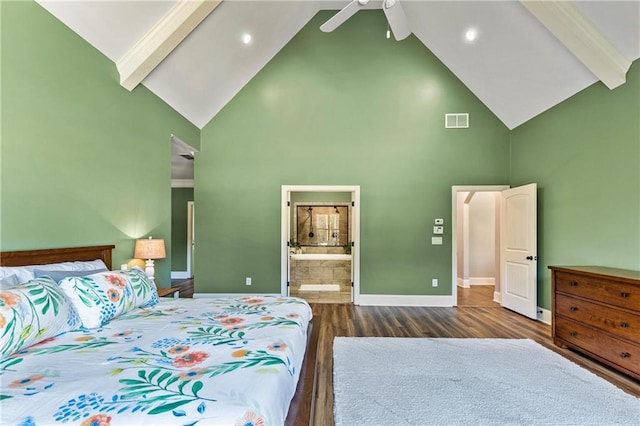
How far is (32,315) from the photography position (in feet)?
4.93

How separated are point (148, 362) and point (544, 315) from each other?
477 cm

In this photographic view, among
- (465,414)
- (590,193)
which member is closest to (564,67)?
(590,193)

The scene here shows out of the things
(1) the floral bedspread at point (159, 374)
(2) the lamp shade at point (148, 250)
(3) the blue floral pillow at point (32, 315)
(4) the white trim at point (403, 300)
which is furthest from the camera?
(4) the white trim at point (403, 300)

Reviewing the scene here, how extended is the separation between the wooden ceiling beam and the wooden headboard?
5.18 metres

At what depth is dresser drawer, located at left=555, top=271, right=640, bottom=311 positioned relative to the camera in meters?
2.43

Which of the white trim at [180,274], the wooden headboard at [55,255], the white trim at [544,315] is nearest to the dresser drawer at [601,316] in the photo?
the white trim at [544,315]

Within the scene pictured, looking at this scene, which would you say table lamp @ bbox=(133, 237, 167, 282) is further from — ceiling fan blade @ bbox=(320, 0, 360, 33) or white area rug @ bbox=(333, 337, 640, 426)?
ceiling fan blade @ bbox=(320, 0, 360, 33)

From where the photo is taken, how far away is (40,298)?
1.58m

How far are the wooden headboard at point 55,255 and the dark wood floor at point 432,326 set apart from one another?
2.32 meters

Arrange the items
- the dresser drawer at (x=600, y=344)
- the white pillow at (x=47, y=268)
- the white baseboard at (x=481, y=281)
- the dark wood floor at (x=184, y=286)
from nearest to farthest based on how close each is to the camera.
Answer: the white pillow at (x=47, y=268)
the dresser drawer at (x=600, y=344)
the dark wood floor at (x=184, y=286)
the white baseboard at (x=481, y=281)

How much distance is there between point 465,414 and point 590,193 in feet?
10.2

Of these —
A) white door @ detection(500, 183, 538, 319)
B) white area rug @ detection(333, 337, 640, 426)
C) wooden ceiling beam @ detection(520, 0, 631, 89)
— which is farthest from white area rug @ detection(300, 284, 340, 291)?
wooden ceiling beam @ detection(520, 0, 631, 89)

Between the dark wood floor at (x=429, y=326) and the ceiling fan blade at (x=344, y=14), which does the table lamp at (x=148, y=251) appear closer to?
the dark wood floor at (x=429, y=326)

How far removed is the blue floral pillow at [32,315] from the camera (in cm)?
139
